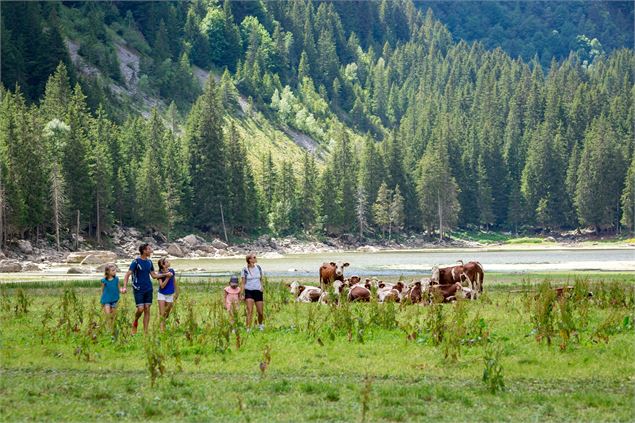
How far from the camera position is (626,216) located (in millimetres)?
144250

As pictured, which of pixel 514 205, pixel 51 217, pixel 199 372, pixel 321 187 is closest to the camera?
pixel 199 372

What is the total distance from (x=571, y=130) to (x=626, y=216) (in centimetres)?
4384

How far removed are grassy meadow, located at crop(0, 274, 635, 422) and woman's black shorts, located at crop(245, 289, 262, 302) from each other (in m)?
0.82

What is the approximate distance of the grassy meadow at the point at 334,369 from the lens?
47.7 ft

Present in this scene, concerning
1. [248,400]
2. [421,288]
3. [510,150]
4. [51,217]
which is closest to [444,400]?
[248,400]

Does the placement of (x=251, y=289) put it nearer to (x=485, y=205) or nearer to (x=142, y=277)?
(x=142, y=277)

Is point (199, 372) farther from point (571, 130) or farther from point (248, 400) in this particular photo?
point (571, 130)

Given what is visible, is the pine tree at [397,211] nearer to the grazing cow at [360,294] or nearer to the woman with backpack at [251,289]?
the grazing cow at [360,294]

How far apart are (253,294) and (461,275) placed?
10.9 m

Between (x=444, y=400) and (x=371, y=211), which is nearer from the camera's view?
(x=444, y=400)

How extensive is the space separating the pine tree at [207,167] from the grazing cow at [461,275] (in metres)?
91.3

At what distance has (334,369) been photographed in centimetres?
1814

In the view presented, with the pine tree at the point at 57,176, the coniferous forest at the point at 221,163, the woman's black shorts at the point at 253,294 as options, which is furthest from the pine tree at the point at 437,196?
the woman's black shorts at the point at 253,294

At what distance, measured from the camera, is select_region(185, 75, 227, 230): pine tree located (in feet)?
400
